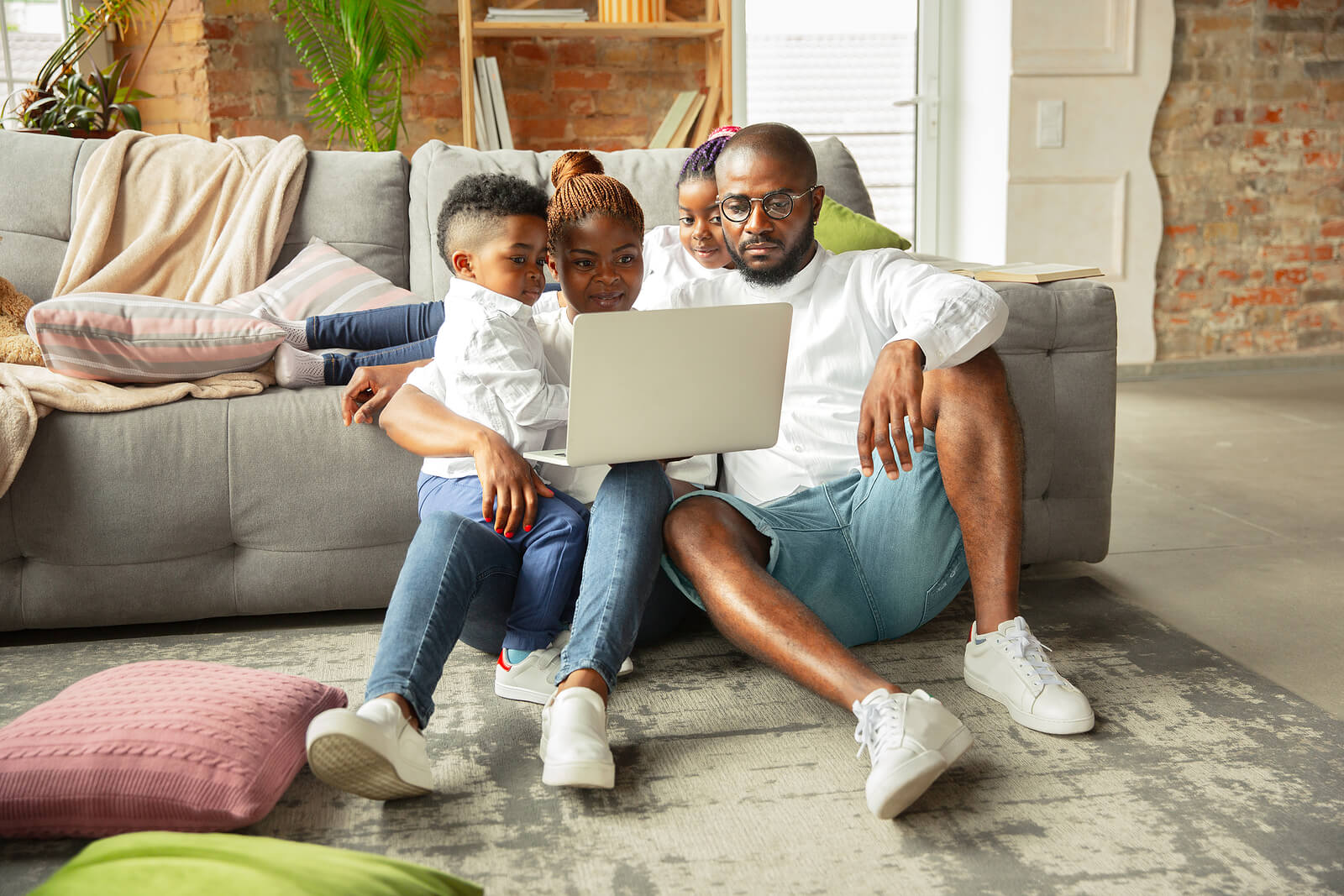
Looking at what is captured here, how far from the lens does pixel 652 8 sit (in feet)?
12.4

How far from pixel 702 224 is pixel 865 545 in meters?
0.68

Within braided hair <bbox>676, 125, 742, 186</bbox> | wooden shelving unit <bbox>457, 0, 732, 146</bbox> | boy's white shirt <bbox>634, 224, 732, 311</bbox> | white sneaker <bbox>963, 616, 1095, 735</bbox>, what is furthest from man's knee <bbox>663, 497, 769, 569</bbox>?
wooden shelving unit <bbox>457, 0, 732, 146</bbox>

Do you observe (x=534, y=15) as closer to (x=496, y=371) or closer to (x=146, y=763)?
(x=496, y=371)

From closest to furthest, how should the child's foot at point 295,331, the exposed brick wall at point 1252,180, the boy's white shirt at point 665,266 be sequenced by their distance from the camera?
1. the boy's white shirt at point 665,266
2. the child's foot at point 295,331
3. the exposed brick wall at point 1252,180

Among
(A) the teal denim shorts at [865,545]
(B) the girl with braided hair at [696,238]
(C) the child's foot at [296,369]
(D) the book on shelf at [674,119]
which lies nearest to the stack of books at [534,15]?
(D) the book on shelf at [674,119]

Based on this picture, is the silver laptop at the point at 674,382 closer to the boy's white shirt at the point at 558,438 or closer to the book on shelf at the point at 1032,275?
the boy's white shirt at the point at 558,438

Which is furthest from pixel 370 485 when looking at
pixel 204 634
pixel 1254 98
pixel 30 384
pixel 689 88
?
pixel 1254 98

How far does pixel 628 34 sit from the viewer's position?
3.85m

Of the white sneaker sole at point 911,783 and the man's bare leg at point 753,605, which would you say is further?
the man's bare leg at point 753,605

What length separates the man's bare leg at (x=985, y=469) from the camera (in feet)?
5.00

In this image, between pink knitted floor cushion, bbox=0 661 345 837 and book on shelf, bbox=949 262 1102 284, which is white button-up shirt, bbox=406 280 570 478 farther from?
book on shelf, bbox=949 262 1102 284

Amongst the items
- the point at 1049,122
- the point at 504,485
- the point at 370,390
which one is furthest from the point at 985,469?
the point at 1049,122

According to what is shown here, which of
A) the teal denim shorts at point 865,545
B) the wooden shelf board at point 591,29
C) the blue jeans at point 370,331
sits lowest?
the teal denim shorts at point 865,545

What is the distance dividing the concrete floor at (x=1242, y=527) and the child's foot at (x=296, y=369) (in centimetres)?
135
